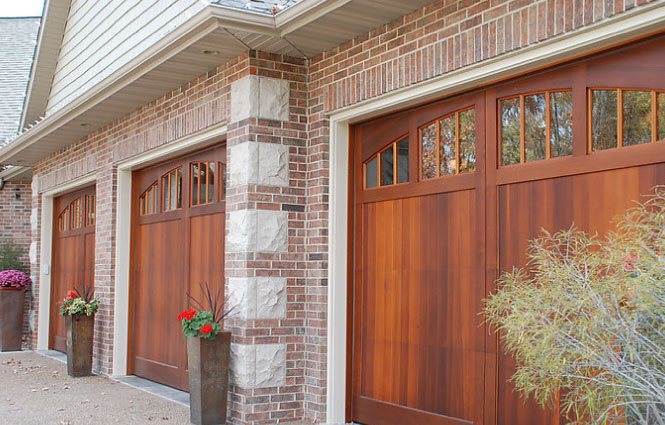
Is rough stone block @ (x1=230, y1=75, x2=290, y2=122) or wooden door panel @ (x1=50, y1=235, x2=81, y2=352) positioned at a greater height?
rough stone block @ (x1=230, y1=75, x2=290, y2=122)

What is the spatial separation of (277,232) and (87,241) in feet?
20.7

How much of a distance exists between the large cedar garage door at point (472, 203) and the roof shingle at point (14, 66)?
10.6m

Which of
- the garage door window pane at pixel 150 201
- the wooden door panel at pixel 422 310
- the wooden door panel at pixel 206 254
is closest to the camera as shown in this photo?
the wooden door panel at pixel 422 310

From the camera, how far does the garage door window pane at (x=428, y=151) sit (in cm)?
639

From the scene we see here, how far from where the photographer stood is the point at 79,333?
34.8 ft

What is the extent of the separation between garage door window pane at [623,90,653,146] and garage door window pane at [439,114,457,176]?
1.57 meters

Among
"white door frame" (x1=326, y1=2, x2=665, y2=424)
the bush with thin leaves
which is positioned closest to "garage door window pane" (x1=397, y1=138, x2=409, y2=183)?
"white door frame" (x1=326, y1=2, x2=665, y2=424)

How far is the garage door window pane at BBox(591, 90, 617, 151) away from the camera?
489 centimetres

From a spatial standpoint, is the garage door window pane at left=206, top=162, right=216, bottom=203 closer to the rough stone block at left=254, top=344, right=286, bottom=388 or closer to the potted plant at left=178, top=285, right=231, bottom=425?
the potted plant at left=178, top=285, right=231, bottom=425

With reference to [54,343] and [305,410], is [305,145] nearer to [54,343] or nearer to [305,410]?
[305,410]

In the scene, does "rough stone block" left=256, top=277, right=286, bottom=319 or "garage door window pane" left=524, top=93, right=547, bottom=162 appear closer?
"garage door window pane" left=524, top=93, right=547, bottom=162

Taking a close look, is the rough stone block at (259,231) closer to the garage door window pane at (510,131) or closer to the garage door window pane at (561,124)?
the garage door window pane at (510,131)

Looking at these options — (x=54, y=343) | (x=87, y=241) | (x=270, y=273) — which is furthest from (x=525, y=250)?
(x=54, y=343)

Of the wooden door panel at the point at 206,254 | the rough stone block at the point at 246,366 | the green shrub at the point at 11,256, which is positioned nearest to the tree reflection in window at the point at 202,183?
the wooden door panel at the point at 206,254
